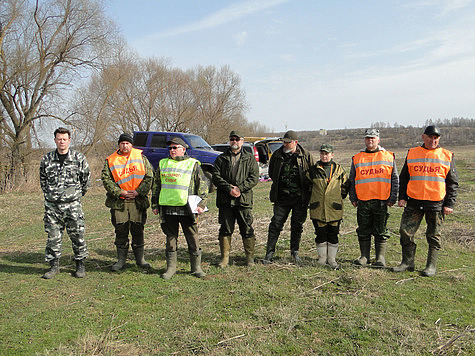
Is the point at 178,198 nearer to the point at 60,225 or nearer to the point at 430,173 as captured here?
the point at 60,225

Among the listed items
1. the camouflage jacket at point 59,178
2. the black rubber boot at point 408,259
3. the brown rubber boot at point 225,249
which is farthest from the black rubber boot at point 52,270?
the black rubber boot at point 408,259

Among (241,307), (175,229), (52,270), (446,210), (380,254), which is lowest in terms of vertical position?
(241,307)

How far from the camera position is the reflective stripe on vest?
16.4ft

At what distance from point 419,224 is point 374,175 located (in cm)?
92

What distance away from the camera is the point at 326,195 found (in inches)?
209

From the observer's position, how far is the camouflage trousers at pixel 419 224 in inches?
195

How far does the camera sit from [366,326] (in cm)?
360

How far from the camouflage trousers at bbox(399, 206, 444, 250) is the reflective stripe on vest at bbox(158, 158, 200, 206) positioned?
3101 millimetres

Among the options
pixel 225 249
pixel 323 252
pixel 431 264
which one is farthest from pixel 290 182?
pixel 431 264

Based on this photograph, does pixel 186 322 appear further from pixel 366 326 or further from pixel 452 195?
pixel 452 195

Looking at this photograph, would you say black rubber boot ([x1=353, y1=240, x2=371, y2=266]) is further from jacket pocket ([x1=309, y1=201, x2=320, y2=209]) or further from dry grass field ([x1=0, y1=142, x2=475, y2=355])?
jacket pocket ([x1=309, y1=201, x2=320, y2=209])

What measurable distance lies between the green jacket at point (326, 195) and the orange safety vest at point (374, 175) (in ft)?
0.94

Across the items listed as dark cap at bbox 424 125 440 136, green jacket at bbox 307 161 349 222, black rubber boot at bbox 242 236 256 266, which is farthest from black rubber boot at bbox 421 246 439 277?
black rubber boot at bbox 242 236 256 266

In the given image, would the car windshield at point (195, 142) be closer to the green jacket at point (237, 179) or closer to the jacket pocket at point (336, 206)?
the green jacket at point (237, 179)
